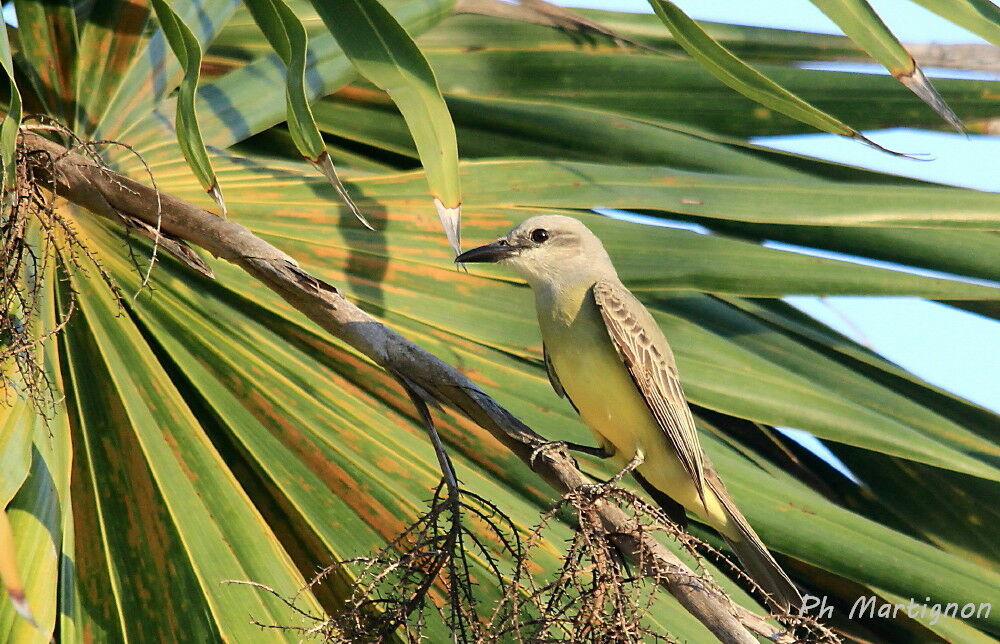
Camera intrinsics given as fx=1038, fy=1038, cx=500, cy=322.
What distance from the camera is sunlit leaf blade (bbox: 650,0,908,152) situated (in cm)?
221

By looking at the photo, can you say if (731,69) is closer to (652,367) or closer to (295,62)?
(295,62)

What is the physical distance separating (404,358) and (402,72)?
61cm

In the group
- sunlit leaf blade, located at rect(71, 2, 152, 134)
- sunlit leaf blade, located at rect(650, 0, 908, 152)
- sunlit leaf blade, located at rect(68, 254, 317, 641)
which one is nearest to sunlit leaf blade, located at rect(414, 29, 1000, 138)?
sunlit leaf blade, located at rect(71, 2, 152, 134)

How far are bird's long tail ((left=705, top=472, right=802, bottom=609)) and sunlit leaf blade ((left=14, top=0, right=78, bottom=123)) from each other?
2.58 meters

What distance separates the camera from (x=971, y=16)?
2.15 metres

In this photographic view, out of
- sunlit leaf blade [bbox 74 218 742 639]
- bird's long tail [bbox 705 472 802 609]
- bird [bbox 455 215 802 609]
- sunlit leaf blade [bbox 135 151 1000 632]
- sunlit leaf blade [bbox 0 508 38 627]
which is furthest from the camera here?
bird [bbox 455 215 802 609]

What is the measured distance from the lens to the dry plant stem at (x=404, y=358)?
2143 mm

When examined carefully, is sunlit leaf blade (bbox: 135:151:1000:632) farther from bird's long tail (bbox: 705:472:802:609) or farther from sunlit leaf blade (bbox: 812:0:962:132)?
sunlit leaf blade (bbox: 812:0:962:132)

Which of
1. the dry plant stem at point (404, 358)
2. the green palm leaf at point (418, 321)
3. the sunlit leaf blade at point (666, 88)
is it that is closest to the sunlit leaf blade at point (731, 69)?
the green palm leaf at point (418, 321)

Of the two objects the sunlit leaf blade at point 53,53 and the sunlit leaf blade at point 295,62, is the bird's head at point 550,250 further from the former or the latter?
the sunlit leaf blade at point 53,53

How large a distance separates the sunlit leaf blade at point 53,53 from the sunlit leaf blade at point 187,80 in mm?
1459

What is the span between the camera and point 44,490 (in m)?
2.55

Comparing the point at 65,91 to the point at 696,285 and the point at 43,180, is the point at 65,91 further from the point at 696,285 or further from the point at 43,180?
the point at 696,285

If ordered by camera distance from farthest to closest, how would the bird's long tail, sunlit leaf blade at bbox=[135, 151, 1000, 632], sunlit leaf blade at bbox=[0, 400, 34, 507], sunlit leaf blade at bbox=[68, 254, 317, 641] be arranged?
the bird's long tail < sunlit leaf blade at bbox=[135, 151, 1000, 632] < sunlit leaf blade at bbox=[68, 254, 317, 641] < sunlit leaf blade at bbox=[0, 400, 34, 507]
